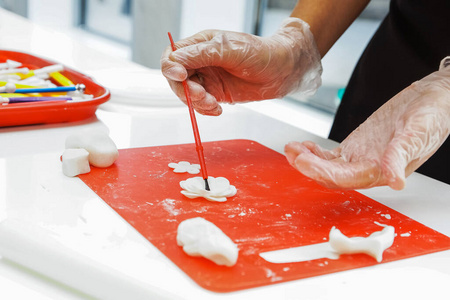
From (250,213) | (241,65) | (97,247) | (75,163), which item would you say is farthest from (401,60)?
(97,247)

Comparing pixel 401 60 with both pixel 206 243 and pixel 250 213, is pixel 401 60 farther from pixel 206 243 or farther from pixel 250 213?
pixel 206 243

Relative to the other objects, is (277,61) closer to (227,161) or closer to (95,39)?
(227,161)

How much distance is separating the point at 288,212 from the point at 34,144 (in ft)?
1.60

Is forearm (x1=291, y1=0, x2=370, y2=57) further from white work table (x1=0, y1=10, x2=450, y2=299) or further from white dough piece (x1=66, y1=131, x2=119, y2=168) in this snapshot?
white dough piece (x1=66, y1=131, x2=119, y2=168)

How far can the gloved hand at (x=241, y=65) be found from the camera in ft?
3.10

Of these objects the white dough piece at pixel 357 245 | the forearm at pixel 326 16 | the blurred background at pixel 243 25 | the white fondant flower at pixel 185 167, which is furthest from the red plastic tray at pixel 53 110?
the blurred background at pixel 243 25

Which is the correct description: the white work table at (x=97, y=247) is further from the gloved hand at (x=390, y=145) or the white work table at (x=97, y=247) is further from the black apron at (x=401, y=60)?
the black apron at (x=401, y=60)

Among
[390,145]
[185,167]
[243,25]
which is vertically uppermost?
[390,145]

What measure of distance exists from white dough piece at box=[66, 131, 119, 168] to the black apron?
0.71 m

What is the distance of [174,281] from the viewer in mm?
565

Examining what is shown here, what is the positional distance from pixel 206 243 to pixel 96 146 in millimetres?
344

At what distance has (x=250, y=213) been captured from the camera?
0.75m

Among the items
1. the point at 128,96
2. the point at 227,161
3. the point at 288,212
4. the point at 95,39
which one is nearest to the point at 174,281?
the point at 288,212

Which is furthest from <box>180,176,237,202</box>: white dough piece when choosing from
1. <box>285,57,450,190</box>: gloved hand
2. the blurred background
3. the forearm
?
the blurred background
